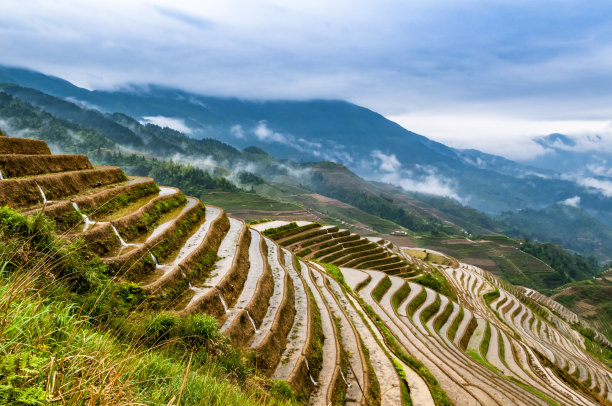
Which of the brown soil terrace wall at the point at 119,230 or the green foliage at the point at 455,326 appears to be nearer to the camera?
the brown soil terrace wall at the point at 119,230

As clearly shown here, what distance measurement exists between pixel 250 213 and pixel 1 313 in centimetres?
13052

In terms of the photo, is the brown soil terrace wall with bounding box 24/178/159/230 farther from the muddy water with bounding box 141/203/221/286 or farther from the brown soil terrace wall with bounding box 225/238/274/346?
the brown soil terrace wall with bounding box 225/238/274/346

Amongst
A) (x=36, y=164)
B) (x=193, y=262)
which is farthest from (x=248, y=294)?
(x=36, y=164)

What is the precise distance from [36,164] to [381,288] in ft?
82.0

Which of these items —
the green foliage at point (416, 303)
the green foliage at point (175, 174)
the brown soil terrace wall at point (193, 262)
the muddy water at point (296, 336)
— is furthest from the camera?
the green foliage at point (175, 174)

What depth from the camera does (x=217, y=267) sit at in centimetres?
1312

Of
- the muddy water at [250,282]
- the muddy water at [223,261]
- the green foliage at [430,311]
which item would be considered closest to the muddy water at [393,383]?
the muddy water at [250,282]

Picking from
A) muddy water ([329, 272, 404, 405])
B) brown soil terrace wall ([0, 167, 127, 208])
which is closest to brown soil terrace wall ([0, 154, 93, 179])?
brown soil terrace wall ([0, 167, 127, 208])

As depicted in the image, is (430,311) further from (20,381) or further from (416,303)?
(20,381)

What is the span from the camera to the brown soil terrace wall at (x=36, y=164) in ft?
35.7

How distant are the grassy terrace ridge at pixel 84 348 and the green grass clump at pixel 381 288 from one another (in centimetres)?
2049

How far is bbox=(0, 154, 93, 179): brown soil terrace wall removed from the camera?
10.9 m

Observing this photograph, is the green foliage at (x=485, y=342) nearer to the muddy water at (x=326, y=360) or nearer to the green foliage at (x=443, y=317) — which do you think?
the green foliage at (x=443, y=317)

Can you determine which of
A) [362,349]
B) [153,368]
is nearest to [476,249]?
[362,349]
